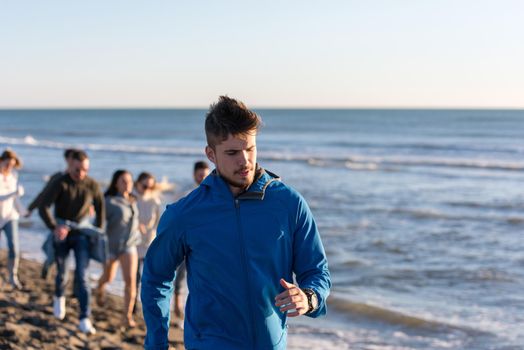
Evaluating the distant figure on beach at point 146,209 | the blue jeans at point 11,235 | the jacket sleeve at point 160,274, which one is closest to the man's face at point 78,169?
the distant figure on beach at point 146,209

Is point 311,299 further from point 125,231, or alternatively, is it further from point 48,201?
point 125,231

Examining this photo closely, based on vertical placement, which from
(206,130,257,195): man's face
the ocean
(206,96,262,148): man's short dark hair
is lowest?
the ocean

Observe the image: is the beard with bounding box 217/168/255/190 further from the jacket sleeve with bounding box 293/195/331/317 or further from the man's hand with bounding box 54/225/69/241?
the man's hand with bounding box 54/225/69/241

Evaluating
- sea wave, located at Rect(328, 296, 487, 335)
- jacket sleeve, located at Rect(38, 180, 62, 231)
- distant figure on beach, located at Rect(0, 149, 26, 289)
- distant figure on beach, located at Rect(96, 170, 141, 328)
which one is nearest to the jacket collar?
jacket sleeve, located at Rect(38, 180, 62, 231)

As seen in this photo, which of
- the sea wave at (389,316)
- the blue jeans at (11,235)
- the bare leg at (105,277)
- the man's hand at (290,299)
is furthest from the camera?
the blue jeans at (11,235)

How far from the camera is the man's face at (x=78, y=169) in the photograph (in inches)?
263

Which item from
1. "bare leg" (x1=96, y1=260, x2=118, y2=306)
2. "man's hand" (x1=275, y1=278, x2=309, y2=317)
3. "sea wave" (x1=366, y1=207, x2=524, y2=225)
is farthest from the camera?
"sea wave" (x1=366, y1=207, x2=524, y2=225)

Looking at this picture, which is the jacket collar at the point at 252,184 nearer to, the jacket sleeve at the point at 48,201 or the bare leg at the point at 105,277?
the jacket sleeve at the point at 48,201

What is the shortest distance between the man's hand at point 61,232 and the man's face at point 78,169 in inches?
19.0

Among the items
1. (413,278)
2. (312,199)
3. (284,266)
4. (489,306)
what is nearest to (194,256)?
(284,266)

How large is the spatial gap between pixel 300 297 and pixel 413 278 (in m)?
7.73

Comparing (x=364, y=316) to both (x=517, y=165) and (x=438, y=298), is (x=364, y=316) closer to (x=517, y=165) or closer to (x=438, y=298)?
(x=438, y=298)

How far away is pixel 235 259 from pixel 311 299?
33cm

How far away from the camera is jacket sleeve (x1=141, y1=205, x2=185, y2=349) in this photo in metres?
2.77
